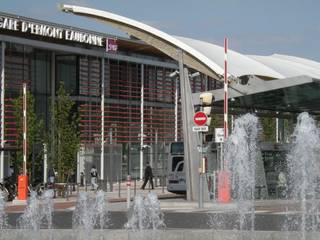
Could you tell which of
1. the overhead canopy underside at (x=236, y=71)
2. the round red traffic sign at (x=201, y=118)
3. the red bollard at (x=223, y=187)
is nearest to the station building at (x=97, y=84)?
the overhead canopy underside at (x=236, y=71)

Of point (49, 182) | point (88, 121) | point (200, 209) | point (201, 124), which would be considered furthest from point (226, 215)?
Answer: point (88, 121)

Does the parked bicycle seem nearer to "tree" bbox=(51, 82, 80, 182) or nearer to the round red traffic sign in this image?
"tree" bbox=(51, 82, 80, 182)

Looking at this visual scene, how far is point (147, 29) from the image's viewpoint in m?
31.2

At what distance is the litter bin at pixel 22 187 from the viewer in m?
33.9

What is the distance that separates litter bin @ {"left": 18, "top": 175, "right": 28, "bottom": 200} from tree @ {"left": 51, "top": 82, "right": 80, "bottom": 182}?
20.7ft

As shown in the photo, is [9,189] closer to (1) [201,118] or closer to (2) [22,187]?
(2) [22,187]

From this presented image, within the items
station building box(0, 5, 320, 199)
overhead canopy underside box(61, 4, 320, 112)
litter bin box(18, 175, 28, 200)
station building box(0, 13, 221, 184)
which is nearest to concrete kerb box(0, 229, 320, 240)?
overhead canopy underside box(61, 4, 320, 112)

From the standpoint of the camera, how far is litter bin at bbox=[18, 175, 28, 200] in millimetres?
33875

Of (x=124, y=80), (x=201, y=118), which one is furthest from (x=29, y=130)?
(x=201, y=118)

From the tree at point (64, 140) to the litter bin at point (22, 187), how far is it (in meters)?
6.31

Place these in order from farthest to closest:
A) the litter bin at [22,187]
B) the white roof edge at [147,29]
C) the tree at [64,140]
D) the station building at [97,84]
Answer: the station building at [97,84]
the tree at [64,140]
the litter bin at [22,187]
the white roof edge at [147,29]

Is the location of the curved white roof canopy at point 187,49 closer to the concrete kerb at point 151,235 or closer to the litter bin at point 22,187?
the litter bin at point 22,187

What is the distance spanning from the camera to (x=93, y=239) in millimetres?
14250

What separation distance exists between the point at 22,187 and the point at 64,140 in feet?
26.4
